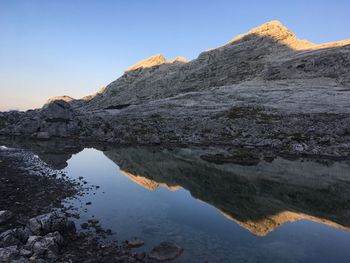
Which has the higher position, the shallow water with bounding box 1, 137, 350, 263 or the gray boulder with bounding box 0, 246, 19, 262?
the gray boulder with bounding box 0, 246, 19, 262

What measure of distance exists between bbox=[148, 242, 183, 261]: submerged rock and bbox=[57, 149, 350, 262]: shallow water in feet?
1.77

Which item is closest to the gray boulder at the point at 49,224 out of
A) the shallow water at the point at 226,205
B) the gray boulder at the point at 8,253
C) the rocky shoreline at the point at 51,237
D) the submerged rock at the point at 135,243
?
the rocky shoreline at the point at 51,237

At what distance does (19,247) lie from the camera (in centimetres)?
1853

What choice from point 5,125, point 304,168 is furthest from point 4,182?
point 5,125

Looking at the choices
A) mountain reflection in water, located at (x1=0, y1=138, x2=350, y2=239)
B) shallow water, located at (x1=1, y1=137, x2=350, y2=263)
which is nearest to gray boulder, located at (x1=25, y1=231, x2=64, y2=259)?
shallow water, located at (x1=1, y1=137, x2=350, y2=263)

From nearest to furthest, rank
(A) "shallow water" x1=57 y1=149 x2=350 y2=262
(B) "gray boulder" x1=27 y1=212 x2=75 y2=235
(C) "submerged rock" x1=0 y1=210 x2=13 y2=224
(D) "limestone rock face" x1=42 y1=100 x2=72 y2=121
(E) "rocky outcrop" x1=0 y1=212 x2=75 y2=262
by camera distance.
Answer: (E) "rocky outcrop" x1=0 y1=212 x2=75 y2=262 < (B) "gray boulder" x1=27 y1=212 x2=75 y2=235 < (A) "shallow water" x1=57 y1=149 x2=350 y2=262 < (C) "submerged rock" x1=0 y1=210 x2=13 y2=224 < (D) "limestone rock face" x1=42 y1=100 x2=72 y2=121

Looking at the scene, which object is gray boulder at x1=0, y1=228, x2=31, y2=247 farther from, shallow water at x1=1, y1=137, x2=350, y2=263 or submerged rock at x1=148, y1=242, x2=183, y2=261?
submerged rock at x1=148, y1=242, x2=183, y2=261

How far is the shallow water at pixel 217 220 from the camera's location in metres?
21.3

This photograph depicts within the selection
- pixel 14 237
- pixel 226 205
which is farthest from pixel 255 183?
pixel 14 237

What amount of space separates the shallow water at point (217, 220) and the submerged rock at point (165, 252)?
0.54m

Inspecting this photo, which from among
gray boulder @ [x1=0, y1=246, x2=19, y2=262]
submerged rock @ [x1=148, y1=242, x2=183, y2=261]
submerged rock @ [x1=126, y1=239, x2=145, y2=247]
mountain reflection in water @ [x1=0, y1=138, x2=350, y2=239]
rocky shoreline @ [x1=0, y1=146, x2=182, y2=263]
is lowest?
mountain reflection in water @ [x1=0, y1=138, x2=350, y2=239]

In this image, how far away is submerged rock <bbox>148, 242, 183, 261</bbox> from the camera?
19403mm

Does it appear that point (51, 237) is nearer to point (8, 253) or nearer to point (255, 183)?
point (8, 253)

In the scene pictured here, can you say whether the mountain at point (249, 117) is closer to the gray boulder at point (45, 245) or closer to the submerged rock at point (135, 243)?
the submerged rock at point (135, 243)
